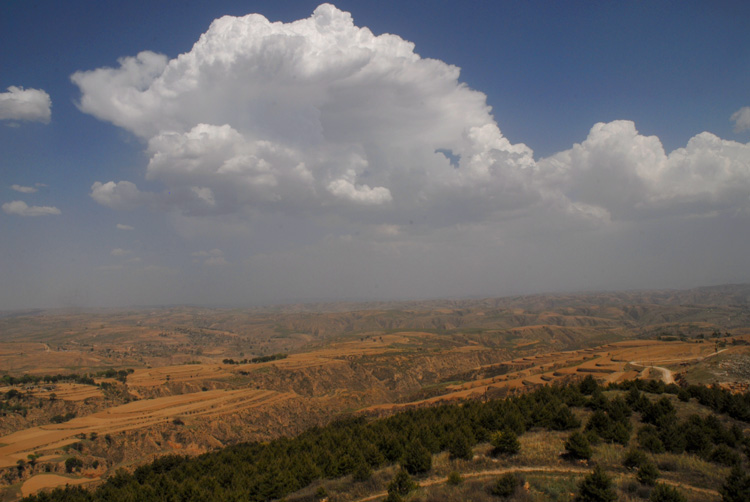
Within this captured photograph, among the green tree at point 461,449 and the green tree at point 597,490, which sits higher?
the green tree at point 597,490

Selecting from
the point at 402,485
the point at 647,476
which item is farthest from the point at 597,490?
the point at 402,485

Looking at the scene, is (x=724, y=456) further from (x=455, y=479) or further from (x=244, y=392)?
(x=244, y=392)

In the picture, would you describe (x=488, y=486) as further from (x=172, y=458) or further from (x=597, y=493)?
(x=172, y=458)

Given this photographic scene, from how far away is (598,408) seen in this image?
3038 centimetres

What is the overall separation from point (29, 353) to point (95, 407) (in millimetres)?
100417

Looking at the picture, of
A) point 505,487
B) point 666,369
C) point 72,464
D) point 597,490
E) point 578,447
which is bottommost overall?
point 72,464

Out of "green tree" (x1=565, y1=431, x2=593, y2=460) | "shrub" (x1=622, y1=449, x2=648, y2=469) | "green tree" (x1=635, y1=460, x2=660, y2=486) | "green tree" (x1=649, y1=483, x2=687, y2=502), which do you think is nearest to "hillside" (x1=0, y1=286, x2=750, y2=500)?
"green tree" (x1=565, y1=431, x2=593, y2=460)

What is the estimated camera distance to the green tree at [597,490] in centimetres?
1502

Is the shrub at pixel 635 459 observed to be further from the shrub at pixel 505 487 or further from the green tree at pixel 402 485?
the green tree at pixel 402 485

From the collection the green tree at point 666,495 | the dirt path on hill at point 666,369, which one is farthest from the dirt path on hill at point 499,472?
the dirt path on hill at point 666,369

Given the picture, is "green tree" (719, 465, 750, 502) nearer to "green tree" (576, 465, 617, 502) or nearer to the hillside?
"green tree" (576, 465, 617, 502)

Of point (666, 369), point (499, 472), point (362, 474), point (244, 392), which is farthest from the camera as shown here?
point (244, 392)

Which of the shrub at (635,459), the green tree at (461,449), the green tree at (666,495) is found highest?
the green tree at (666,495)

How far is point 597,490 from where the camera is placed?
49.7ft
